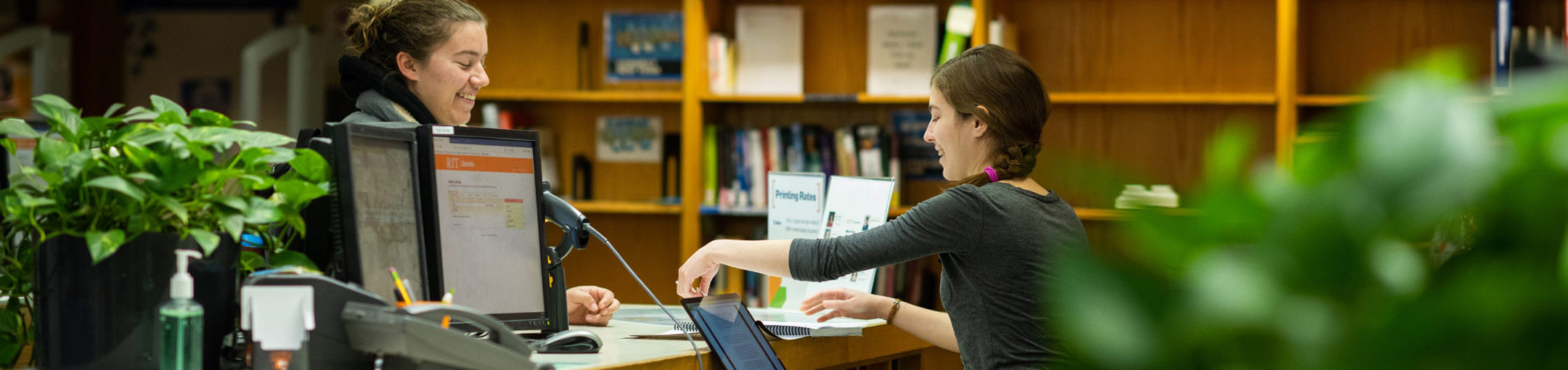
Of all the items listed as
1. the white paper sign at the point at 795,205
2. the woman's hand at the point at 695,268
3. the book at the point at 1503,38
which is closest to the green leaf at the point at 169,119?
the woman's hand at the point at 695,268

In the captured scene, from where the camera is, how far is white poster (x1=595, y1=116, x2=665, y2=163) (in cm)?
432

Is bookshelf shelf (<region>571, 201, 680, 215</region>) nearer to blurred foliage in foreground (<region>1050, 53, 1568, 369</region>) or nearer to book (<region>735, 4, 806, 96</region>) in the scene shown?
book (<region>735, 4, 806, 96</region>)

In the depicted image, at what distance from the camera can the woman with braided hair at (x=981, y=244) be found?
6.03 ft

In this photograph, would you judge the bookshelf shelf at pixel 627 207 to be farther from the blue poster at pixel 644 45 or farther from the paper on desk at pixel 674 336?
the paper on desk at pixel 674 336

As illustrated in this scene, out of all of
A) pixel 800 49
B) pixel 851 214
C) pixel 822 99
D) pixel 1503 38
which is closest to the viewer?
pixel 851 214

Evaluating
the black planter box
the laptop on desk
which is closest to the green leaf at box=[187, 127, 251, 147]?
the black planter box

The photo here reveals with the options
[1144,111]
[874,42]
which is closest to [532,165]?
[874,42]

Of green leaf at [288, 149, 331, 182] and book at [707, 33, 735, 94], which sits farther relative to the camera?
book at [707, 33, 735, 94]

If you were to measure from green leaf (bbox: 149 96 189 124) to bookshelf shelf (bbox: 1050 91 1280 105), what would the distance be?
2.95m

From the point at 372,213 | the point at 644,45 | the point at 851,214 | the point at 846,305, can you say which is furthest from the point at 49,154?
the point at 644,45

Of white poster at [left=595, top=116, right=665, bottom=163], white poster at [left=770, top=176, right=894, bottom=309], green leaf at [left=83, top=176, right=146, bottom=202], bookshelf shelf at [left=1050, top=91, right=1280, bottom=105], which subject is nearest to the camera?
green leaf at [left=83, top=176, right=146, bottom=202]

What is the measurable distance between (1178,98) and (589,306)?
2456mm

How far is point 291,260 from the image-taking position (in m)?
1.34

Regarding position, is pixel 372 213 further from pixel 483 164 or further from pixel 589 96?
pixel 589 96
